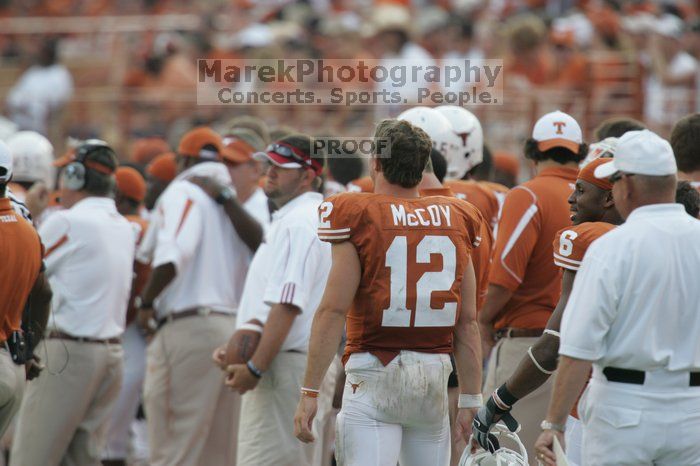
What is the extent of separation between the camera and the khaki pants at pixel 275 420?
6.25 m

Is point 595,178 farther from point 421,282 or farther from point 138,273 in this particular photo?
point 138,273

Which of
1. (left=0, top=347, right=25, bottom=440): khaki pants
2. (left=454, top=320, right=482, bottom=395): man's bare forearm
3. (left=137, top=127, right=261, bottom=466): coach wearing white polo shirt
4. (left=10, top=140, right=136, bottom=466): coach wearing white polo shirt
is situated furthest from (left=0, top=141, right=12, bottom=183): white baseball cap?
(left=454, top=320, right=482, bottom=395): man's bare forearm

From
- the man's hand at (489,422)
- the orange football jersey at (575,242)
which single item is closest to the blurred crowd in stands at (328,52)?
the orange football jersey at (575,242)

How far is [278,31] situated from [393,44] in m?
2.57

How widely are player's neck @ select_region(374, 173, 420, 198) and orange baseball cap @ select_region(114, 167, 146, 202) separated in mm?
3897

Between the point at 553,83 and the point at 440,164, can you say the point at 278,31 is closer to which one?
the point at 553,83

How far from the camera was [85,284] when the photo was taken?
7.14m

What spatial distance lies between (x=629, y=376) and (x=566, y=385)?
0.24 meters

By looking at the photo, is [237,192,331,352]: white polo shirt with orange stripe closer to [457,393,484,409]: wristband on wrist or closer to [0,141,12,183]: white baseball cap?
[457,393,484,409]: wristband on wrist

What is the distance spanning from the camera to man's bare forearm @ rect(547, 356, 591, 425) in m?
4.35

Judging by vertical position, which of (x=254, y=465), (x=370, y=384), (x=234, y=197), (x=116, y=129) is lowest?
(x=254, y=465)

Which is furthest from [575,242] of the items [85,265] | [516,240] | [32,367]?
[85,265]

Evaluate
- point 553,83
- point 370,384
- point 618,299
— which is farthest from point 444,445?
point 553,83

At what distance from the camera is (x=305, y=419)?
4961mm
